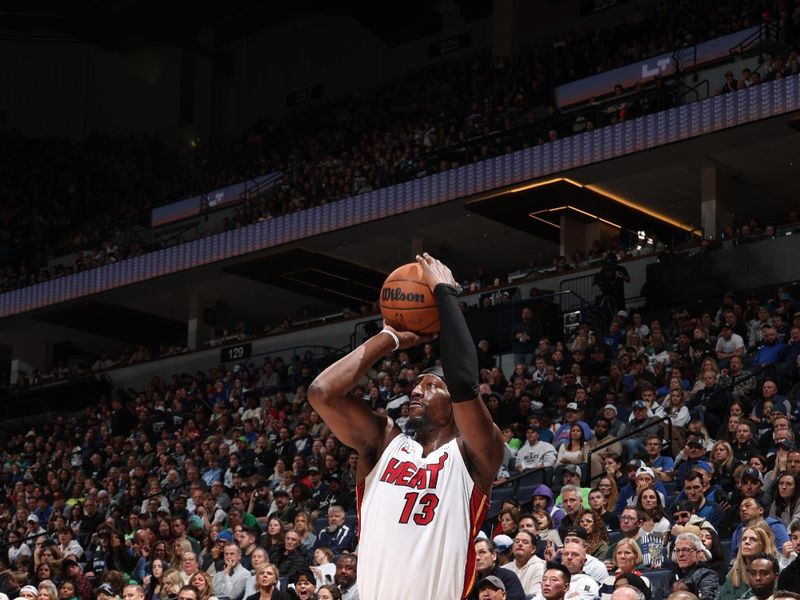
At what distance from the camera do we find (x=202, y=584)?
10.6 m

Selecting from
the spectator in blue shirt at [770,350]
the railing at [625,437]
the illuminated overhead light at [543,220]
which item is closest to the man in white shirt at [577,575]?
the railing at [625,437]

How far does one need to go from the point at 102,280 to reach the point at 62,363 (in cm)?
405

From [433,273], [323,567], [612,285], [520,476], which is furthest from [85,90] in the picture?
[433,273]

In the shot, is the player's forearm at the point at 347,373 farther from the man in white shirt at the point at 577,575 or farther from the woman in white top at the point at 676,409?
the woman in white top at the point at 676,409

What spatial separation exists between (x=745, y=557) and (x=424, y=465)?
180 inches

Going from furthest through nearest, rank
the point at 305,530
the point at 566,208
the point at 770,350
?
the point at 566,208 → the point at 770,350 → the point at 305,530

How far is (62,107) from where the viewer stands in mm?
32469

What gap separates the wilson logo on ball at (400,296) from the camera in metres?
4.18

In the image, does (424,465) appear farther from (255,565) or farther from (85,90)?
(85,90)

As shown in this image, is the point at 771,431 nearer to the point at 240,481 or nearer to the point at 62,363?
the point at 240,481

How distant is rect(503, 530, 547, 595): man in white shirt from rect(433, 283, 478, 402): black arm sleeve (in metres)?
5.33

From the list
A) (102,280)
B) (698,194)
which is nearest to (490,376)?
(698,194)

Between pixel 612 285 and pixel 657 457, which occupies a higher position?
pixel 612 285

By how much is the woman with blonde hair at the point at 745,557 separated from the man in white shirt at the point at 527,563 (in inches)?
55.1
